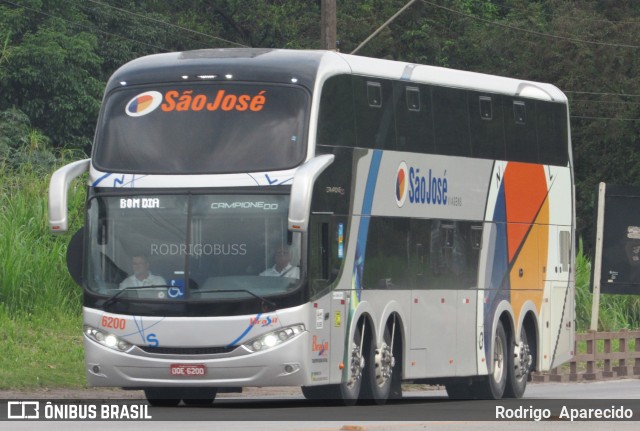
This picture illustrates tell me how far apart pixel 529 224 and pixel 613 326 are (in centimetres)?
1535

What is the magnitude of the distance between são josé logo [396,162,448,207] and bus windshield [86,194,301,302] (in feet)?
9.88

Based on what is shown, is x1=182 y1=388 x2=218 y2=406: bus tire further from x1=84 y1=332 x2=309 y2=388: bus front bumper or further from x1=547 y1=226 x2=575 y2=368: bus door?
x1=547 y1=226 x2=575 y2=368: bus door

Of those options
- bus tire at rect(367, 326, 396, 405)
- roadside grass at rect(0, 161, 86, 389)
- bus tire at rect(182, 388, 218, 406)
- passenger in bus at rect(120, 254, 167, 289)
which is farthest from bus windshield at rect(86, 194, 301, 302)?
roadside grass at rect(0, 161, 86, 389)

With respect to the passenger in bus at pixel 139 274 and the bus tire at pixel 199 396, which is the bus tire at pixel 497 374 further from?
the passenger in bus at pixel 139 274

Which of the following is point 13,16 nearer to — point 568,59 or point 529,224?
point 568,59

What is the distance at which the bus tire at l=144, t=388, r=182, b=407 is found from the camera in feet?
65.1

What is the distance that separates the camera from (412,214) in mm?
21234

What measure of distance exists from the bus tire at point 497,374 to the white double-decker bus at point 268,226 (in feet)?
5.33

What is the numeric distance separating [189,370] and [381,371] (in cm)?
301

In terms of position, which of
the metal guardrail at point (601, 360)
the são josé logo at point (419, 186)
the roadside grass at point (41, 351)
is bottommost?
the metal guardrail at point (601, 360)

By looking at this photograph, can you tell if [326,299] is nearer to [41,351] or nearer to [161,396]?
[161,396]

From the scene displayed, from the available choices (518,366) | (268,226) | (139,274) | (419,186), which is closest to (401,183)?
(419,186)

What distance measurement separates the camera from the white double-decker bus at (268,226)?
1809cm

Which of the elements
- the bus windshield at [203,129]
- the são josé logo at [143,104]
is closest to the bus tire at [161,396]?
the bus windshield at [203,129]
